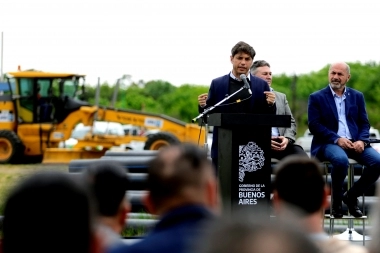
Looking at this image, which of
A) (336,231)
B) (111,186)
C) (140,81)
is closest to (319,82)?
(140,81)

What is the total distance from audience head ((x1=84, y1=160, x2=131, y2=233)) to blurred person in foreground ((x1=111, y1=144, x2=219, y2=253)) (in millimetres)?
314

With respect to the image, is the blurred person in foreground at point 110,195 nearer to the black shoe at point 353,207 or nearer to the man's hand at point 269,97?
the man's hand at point 269,97

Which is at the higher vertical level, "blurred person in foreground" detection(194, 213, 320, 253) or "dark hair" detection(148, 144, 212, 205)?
"dark hair" detection(148, 144, 212, 205)

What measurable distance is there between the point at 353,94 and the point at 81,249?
7.12 metres

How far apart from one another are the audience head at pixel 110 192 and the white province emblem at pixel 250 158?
408 cm

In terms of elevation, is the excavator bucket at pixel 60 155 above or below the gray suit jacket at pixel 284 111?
below

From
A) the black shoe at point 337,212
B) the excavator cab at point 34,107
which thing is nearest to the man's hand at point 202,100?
the black shoe at point 337,212

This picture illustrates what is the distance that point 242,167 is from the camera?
26.8 feet

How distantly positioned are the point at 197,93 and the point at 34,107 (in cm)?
6032

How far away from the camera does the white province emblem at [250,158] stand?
810cm

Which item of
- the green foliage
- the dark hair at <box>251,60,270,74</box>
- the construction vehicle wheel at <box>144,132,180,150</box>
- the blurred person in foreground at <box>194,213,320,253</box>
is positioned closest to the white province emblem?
the dark hair at <box>251,60,270,74</box>

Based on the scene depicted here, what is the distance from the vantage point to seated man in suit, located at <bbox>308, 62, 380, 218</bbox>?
9.22 meters

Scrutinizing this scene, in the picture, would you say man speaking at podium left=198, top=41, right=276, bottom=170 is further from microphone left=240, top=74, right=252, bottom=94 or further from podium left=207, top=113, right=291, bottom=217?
podium left=207, top=113, right=291, bottom=217

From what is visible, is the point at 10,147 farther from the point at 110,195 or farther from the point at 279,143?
the point at 110,195
